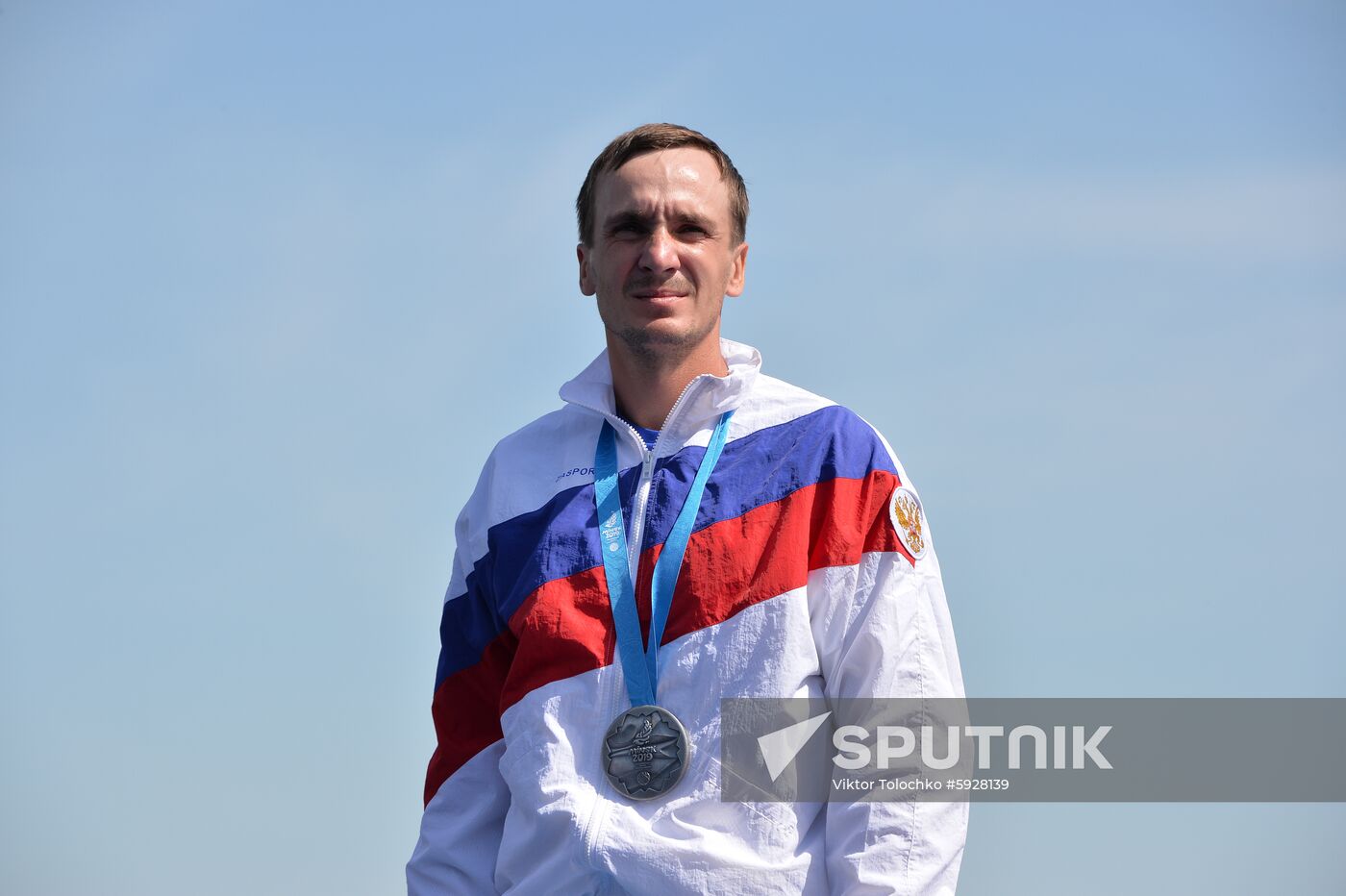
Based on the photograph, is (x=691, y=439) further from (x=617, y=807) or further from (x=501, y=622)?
(x=617, y=807)

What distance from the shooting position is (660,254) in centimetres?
419

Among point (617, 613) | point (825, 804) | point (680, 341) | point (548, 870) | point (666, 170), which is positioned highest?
point (666, 170)

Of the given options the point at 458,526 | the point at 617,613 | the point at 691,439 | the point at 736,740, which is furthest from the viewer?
the point at 458,526

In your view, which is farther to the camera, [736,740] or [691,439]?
[691,439]

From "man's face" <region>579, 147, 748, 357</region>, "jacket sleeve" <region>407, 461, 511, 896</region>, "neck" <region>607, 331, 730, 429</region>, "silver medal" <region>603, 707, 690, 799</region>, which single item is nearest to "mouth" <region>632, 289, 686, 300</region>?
"man's face" <region>579, 147, 748, 357</region>

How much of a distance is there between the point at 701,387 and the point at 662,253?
436 millimetres

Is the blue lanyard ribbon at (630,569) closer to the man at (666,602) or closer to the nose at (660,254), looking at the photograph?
the man at (666,602)

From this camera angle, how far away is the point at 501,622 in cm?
433

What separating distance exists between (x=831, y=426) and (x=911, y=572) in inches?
20.8

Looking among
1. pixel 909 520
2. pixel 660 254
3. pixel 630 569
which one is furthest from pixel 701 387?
pixel 909 520

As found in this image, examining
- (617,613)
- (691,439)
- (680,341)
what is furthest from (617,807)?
(680,341)

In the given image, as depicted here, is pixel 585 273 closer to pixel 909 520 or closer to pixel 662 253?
pixel 662 253

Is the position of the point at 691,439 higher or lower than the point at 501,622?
higher

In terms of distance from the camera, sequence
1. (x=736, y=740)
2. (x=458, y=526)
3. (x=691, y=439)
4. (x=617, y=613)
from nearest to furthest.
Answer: (x=736, y=740), (x=617, y=613), (x=691, y=439), (x=458, y=526)
